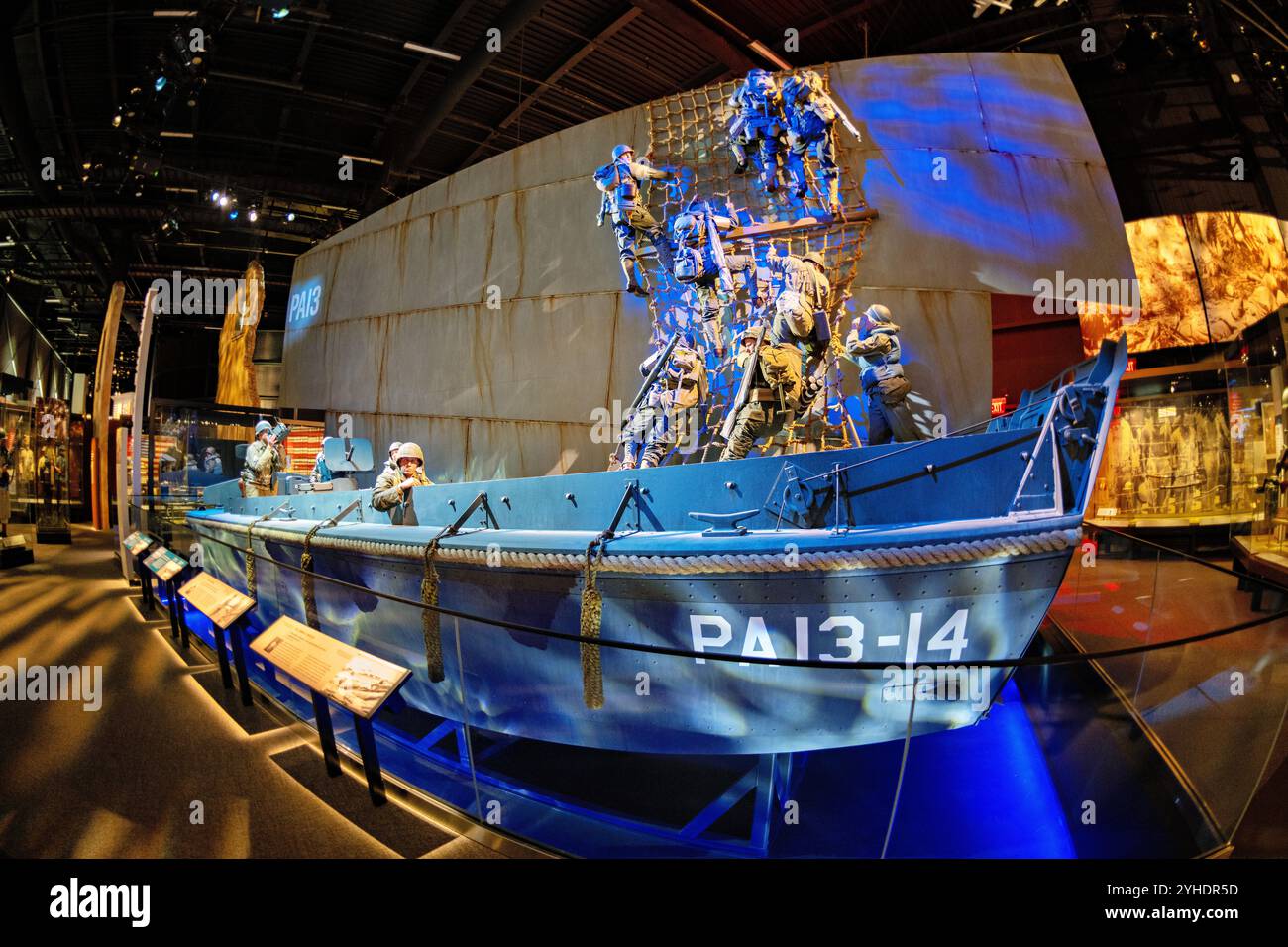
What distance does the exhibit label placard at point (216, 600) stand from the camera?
302 cm

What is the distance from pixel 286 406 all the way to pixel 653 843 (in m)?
11.2

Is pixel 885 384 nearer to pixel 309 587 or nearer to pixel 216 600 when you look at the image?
pixel 309 587

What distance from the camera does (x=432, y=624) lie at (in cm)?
302

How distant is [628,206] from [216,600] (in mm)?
4425

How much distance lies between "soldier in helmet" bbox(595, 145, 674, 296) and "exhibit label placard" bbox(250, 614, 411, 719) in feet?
14.2

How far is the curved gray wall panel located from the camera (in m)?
5.40

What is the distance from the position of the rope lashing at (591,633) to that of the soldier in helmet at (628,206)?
152 inches

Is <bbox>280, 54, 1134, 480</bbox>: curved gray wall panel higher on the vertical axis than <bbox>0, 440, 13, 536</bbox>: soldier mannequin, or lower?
higher

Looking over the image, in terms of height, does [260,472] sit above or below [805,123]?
below

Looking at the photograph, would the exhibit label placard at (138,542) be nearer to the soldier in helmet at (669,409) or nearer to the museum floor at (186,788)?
the museum floor at (186,788)

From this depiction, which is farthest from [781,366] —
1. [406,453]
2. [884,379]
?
[406,453]

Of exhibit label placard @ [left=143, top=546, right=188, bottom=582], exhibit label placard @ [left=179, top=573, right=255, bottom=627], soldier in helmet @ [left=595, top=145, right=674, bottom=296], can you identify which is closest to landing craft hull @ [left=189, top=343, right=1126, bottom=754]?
exhibit label placard @ [left=179, top=573, right=255, bottom=627]

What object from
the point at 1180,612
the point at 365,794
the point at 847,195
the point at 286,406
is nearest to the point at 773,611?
the point at 365,794

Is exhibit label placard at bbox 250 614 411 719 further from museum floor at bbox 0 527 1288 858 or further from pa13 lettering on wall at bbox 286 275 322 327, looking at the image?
pa13 lettering on wall at bbox 286 275 322 327
